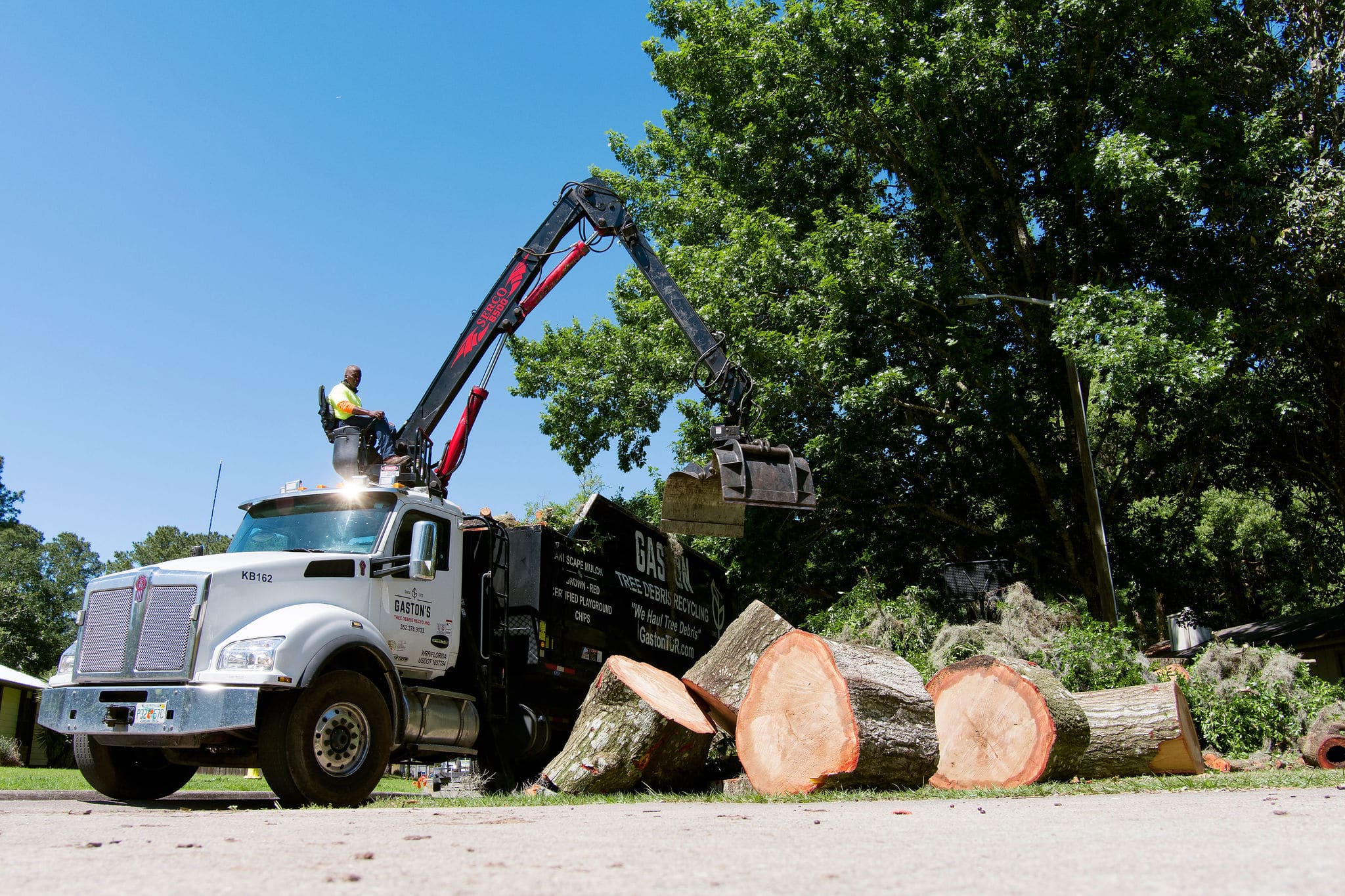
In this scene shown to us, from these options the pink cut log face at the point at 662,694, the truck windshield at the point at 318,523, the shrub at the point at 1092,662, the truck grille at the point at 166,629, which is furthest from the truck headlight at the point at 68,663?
the shrub at the point at 1092,662

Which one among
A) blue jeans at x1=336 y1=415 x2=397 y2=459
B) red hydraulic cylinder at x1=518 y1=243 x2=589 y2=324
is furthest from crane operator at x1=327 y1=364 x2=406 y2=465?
red hydraulic cylinder at x1=518 y1=243 x2=589 y2=324

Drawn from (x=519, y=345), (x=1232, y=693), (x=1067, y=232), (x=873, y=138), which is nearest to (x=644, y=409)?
(x=519, y=345)

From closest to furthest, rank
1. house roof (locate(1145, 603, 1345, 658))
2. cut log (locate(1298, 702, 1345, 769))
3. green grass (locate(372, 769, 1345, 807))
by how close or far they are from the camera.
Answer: green grass (locate(372, 769, 1345, 807)) → cut log (locate(1298, 702, 1345, 769)) → house roof (locate(1145, 603, 1345, 658))

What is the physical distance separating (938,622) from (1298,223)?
26.4 ft

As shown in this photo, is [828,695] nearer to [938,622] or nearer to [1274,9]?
[938,622]

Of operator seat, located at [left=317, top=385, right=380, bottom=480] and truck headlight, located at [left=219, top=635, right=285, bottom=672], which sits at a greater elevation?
operator seat, located at [left=317, top=385, right=380, bottom=480]

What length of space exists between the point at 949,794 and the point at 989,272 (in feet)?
42.1

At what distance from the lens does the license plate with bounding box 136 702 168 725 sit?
23.6ft

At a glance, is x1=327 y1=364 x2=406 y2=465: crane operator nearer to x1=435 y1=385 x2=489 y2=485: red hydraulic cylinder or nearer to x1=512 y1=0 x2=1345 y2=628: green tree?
x1=435 y1=385 x2=489 y2=485: red hydraulic cylinder

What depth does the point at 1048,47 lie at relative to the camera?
16375 mm

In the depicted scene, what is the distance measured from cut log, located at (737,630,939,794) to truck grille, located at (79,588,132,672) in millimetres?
4941

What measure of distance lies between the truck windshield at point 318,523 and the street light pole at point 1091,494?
10684 mm

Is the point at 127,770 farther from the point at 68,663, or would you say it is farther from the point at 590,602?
the point at 590,602

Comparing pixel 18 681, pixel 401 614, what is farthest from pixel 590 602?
pixel 18 681
